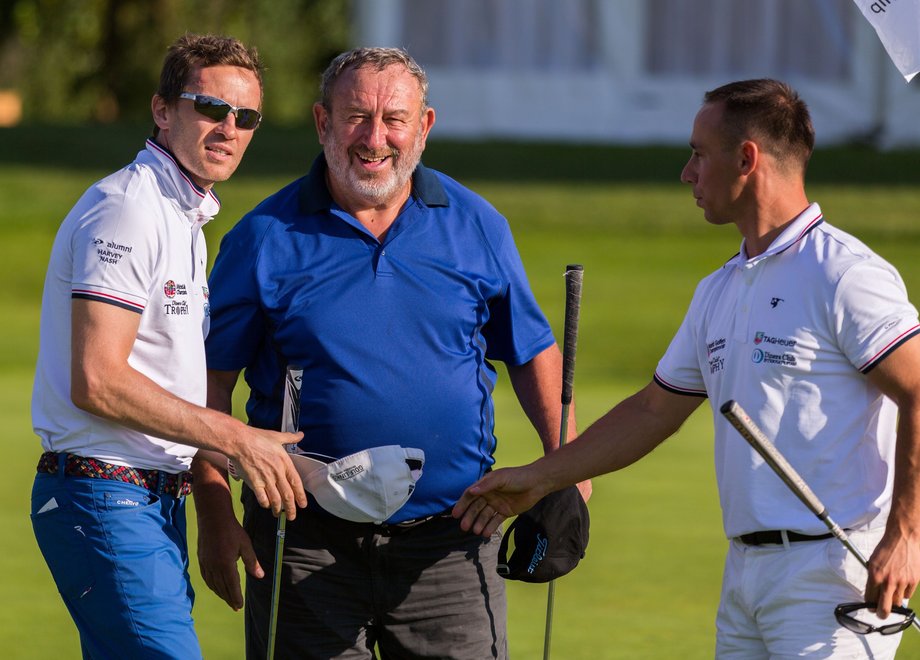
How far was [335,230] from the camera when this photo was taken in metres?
4.53

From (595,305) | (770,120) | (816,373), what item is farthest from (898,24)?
(595,305)

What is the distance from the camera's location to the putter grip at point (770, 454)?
3559 millimetres

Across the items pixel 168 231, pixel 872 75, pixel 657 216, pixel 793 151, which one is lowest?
pixel 657 216

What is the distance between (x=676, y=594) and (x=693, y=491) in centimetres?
210

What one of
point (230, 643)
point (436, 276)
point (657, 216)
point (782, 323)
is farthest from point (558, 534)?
point (657, 216)

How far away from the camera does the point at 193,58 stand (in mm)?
4230

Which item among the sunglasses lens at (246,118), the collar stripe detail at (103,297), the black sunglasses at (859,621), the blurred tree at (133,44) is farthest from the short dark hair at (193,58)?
the blurred tree at (133,44)

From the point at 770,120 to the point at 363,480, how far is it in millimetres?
1436

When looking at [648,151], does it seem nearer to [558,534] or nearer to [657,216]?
[657,216]

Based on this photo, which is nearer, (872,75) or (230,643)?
(230,643)

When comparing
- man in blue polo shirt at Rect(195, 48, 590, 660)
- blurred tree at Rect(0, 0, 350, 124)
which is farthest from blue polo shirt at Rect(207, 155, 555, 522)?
blurred tree at Rect(0, 0, 350, 124)

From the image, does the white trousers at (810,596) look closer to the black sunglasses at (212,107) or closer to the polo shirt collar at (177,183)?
the polo shirt collar at (177,183)

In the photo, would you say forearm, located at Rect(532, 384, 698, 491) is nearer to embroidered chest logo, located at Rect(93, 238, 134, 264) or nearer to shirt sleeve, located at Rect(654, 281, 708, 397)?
shirt sleeve, located at Rect(654, 281, 708, 397)

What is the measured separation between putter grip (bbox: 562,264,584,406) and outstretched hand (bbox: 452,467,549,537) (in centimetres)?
37
